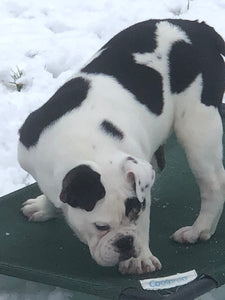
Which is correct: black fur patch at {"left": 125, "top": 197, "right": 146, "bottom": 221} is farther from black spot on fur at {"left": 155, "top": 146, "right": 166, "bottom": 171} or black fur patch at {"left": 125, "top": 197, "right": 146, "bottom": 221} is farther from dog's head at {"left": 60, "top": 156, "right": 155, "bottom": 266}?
black spot on fur at {"left": 155, "top": 146, "right": 166, "bottom": 171}

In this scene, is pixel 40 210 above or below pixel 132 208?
below

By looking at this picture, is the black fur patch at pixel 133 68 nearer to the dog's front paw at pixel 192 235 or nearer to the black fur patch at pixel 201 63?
the black fur patch at pixel 201 63

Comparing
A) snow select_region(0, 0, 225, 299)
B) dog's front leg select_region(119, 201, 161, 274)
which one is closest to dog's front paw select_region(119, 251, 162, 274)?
dog's front leg select_region(119, 201, 161, 274)

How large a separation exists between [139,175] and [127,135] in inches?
13.0

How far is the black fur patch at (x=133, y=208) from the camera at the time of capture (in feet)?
8.41

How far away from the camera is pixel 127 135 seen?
2816 millimetres

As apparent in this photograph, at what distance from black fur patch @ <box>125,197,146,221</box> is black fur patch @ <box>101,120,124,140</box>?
0.94 ft

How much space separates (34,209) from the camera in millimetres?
3363

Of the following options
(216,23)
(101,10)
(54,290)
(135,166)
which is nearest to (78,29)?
(101,10)

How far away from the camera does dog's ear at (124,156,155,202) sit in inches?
99.2

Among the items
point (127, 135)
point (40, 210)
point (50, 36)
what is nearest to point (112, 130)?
point (127, 135)

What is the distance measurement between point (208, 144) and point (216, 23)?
254 cm

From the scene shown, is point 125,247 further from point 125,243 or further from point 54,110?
point 54,110

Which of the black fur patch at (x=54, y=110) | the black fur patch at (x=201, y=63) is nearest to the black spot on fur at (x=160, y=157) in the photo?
the black fur patch at (x=201, y=63)
